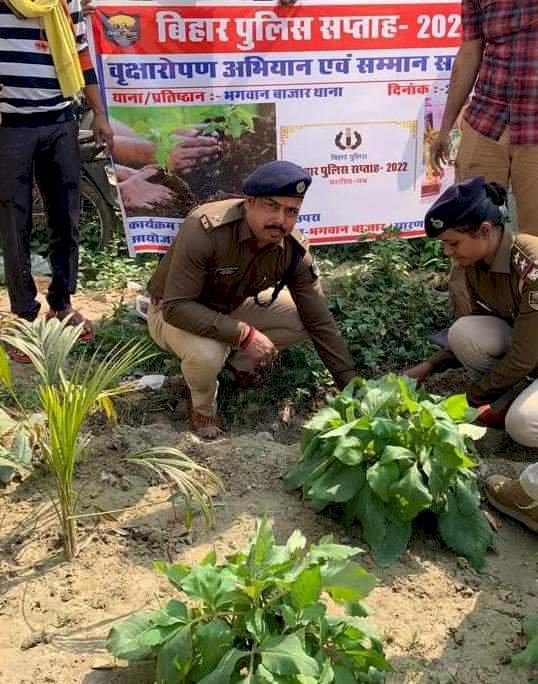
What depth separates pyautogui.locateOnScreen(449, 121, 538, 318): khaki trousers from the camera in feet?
13.2

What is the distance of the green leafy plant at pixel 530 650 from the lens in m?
2.19

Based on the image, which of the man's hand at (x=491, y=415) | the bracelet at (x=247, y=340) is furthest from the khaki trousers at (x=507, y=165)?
the bracelet at (x=247, y=340)

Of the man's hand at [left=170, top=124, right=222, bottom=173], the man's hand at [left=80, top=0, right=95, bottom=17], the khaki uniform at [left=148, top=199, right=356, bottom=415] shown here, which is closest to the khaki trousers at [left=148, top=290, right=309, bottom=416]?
the khaki uniform at [left=148, top=199, right=356, bottom=415]

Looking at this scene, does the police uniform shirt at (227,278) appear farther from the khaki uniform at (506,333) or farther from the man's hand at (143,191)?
the man's hand at (143,191)

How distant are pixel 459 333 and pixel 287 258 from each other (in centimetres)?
92

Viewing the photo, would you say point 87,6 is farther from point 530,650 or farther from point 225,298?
point 530,650

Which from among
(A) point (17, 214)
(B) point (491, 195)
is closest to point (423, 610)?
(B) point (491, 195)

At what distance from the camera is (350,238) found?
18.0 feet

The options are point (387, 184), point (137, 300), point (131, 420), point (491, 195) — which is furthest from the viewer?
point (387, 184)

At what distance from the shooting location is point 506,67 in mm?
3975

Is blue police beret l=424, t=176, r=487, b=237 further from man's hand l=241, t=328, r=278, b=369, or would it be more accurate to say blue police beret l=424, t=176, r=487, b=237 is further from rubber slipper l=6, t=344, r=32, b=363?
rubber slipper l=6, t=344, r=32, b=363

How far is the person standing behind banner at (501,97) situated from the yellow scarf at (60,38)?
2.04m

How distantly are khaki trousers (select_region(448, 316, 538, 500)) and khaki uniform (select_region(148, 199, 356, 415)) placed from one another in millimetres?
562

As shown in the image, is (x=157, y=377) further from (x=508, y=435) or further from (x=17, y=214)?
(x=508, y=435)
